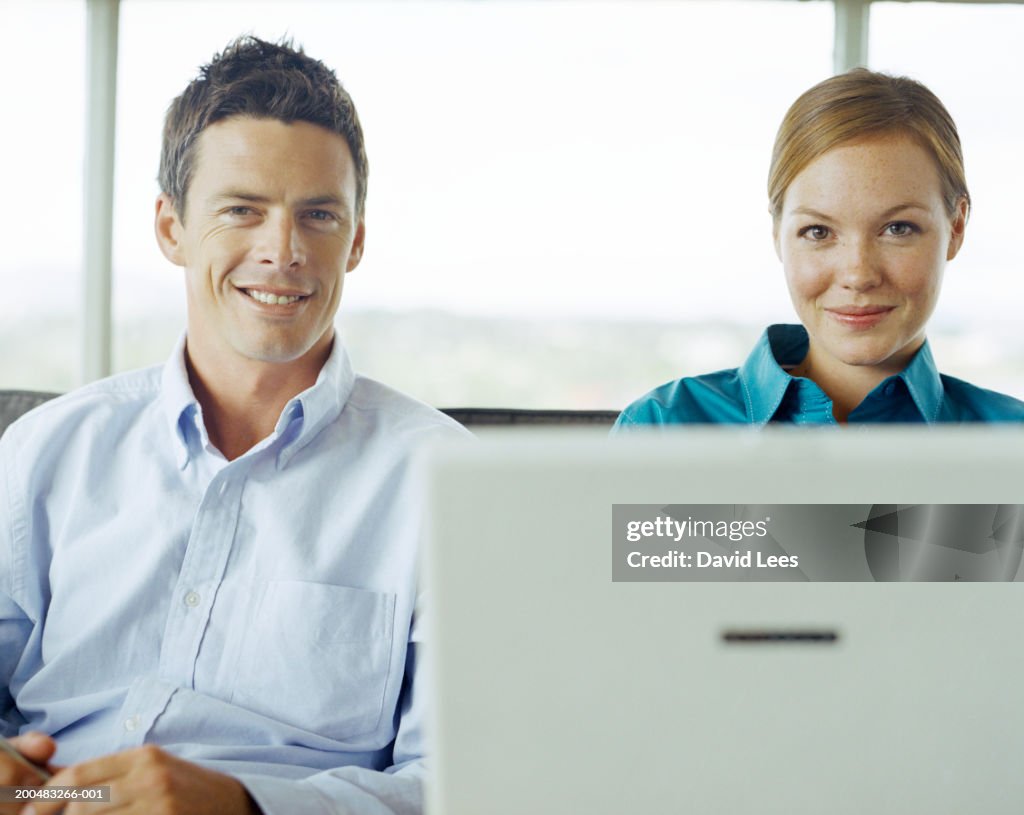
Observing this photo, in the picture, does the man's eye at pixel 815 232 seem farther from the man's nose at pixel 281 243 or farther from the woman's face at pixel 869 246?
the man's nose at pixel 281 243

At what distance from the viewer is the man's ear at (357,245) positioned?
1.58 m

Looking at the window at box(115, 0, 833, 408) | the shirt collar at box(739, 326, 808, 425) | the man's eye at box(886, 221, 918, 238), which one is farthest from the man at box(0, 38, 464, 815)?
the window at box(115, 0, 833, 408)

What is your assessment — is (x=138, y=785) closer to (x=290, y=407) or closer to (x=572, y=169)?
(x=290, y=407)

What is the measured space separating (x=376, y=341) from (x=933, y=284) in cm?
260

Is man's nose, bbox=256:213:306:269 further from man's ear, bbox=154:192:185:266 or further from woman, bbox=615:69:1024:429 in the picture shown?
woman, bbox=615:69:1024:429

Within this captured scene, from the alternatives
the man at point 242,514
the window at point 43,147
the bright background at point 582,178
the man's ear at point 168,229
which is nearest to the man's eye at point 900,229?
the man at point 242,514

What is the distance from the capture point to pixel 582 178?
3689 mm

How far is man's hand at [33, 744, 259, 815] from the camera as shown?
94cm

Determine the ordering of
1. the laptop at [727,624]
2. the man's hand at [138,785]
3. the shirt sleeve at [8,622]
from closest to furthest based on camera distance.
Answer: the laptop at [727,624] < the man's hand at [138,785] < the shirt sleeve at [8,622]

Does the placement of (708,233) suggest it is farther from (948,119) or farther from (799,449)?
(799,449)

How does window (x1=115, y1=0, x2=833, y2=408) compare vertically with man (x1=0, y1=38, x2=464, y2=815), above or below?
above

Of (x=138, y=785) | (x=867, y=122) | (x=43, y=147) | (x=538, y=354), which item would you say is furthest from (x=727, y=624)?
(x=538, y=354)

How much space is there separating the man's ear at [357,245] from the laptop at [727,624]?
43.6 inches

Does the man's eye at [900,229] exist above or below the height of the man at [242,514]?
above
